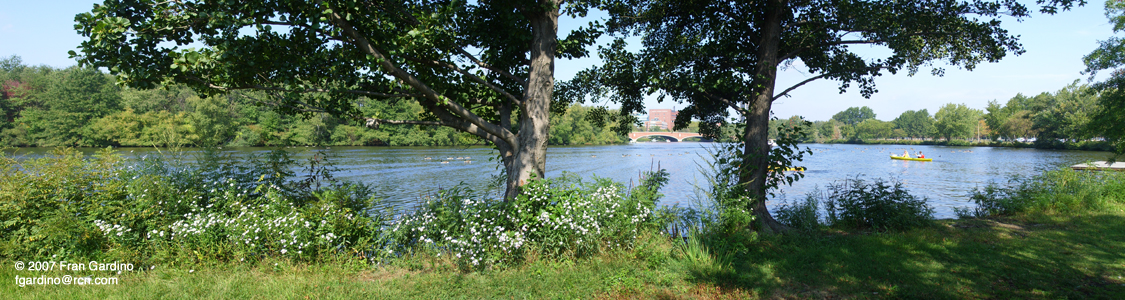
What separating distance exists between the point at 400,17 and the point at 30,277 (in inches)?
185

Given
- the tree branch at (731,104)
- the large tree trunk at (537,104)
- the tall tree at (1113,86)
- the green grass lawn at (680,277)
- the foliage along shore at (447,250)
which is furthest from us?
the tall tree at (1113,86)

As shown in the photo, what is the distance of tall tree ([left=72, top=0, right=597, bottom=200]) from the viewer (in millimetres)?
4840

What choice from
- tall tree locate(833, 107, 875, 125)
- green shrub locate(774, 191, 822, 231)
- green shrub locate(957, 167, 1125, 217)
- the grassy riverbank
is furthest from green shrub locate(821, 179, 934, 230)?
tall tree locate(833, 107, 875, 125)

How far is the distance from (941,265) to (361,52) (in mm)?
7290

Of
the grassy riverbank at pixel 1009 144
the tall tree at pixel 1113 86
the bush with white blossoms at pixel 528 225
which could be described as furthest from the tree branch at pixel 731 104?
the grassy riverbank at pixel 1009 144

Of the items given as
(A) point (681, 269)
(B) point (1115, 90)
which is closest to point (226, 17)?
(A) point (681, 269)

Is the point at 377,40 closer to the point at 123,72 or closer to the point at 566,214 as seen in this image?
the point at 123,72

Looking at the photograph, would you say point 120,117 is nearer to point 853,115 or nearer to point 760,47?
point 760,47

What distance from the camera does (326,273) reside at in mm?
5016

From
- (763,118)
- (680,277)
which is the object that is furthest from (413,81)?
(763,118)

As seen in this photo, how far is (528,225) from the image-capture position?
5359 mm

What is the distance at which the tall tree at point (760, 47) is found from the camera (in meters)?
7.40

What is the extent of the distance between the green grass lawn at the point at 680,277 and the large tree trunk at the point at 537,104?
1309mm

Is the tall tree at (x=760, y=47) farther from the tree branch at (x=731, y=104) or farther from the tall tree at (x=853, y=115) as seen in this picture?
the tall tree at (x=853, y=115)
